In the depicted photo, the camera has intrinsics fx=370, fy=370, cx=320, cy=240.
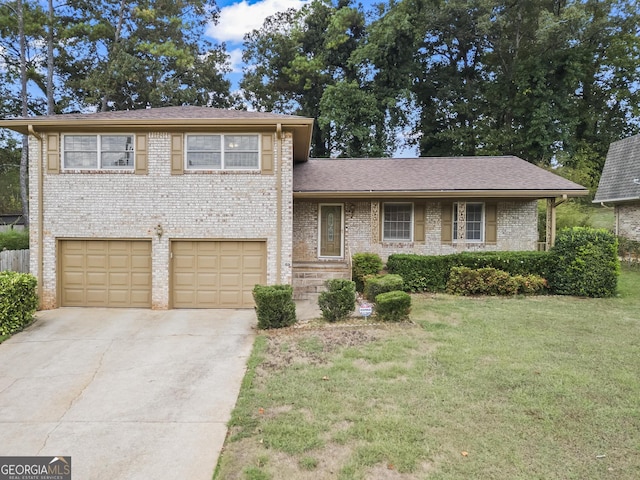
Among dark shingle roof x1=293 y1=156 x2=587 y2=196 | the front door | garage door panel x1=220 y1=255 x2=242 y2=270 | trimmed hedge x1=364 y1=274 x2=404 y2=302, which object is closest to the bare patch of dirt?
trimmed hedge x1=364 y1=274 x2=404 y2=302

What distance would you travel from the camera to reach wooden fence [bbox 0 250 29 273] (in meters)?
10.4

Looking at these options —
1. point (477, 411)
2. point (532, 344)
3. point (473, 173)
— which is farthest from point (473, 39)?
point (477, 411)

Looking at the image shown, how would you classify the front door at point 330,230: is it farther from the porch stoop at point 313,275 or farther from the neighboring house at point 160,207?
the neighboring house at point 160,207

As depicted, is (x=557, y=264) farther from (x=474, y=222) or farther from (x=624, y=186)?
(x=624, y=186)

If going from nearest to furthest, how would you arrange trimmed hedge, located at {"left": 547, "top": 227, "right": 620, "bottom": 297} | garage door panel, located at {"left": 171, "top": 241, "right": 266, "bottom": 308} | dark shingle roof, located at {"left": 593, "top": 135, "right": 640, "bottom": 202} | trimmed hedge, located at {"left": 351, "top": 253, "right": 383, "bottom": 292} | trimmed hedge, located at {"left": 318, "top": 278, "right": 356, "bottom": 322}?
1. trimmed hedge, located at {"left": 318, "top": 278, "right": 356, "bottom": 322}
2. garage door panel, located at {"left": 171, "top": 241, "right": 266, "bottom": 308}
3. trimmed hedge, located at {"left": 547, "top": 227, "right": 620, "bottom": 297}
4. trimmed hedge, located at {"left": 351, "top": 253, "right": 383, "bottom": 292}
5. dark shingle roof, located at {"left": 593, "top": 135, "right": 640, "bottom": 202}

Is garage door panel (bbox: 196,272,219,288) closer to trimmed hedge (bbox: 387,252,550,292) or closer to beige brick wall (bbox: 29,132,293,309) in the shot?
beige brick wall (bbox: 29,132,293,309)

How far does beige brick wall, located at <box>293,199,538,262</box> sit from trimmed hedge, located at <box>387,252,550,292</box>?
5.33ft

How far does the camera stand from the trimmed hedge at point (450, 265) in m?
11.1

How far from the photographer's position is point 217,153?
9.66 meters

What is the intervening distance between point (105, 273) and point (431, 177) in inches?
424

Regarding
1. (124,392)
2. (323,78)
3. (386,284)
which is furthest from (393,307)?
(323,78)

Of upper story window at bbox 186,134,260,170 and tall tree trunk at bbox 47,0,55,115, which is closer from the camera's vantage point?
upper story window at bbox 186,134,260,170

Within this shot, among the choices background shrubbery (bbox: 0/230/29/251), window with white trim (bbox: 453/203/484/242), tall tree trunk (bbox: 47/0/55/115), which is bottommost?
background shrubbery (bbox: 0/230/29/251)

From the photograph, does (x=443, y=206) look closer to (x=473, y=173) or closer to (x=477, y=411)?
(x=473, y=173)
